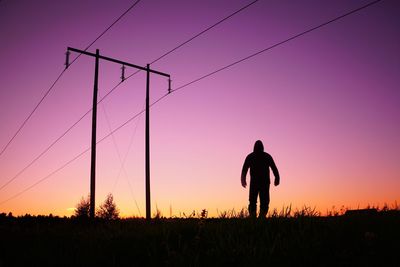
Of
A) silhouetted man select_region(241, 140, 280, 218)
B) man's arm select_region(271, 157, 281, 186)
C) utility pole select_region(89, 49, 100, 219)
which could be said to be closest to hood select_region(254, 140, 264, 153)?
silhouetted man select_region(241, 140, 280, 218)

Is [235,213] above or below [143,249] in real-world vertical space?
above

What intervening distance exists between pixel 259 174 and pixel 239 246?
6.67m

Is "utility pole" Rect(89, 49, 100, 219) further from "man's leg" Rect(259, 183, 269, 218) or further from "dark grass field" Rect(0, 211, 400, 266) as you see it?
"dark grass field" Rect(0, 211, 400, 266)

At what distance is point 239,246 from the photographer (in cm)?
523

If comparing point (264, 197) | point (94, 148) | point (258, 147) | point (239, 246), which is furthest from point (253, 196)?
point (94, 148)

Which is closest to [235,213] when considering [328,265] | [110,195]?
[328,265]

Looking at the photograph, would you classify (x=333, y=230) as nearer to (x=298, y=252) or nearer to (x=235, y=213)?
(x=298, y=252)

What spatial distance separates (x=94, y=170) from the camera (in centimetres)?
1925

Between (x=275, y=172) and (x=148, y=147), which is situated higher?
(x=148, y=147)

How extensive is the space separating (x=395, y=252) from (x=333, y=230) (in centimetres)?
116

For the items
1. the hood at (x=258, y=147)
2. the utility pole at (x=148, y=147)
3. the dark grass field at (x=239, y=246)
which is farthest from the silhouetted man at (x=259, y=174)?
the utility pole at (x=148, y=147)

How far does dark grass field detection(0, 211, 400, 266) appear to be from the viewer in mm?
4812

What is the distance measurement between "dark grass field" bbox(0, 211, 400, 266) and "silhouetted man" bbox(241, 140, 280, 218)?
4440mm

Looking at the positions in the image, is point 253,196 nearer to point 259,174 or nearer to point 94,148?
point 259,174
